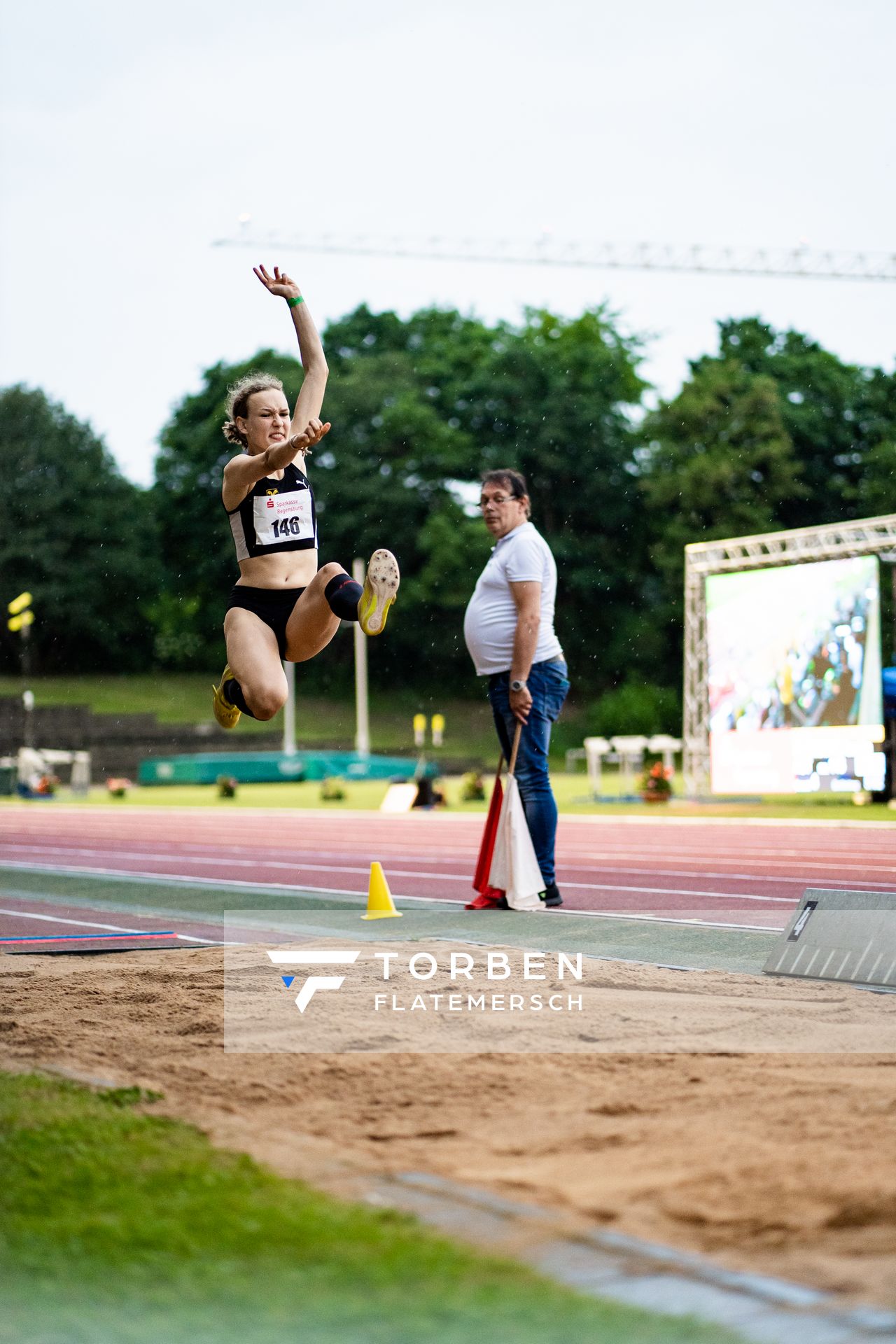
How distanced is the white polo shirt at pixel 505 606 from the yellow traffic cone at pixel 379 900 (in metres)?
1.18

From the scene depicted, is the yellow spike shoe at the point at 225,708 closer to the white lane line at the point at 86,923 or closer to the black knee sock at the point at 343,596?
the black knee sock at the point at 343,596

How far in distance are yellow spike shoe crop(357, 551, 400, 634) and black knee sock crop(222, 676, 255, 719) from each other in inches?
28.3

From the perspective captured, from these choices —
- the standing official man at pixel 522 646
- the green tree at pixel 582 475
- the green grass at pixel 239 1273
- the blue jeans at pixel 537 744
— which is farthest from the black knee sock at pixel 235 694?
the green tree at pixel 582 475

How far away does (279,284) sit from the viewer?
6.71m

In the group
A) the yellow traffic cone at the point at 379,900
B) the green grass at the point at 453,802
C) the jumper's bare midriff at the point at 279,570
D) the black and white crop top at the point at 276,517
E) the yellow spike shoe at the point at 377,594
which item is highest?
the black and white crop top at the point at 276,517

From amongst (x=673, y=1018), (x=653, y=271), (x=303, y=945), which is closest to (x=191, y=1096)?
(x=673, y=1018)

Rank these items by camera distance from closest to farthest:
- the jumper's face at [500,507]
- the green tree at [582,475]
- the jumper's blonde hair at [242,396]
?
the jumper's blonde hair at [242,396], the jumper's face at [500,507], the green tree at [582,475]

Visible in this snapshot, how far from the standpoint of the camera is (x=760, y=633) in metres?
22.4

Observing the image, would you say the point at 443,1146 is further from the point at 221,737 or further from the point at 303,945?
the point at 221,737

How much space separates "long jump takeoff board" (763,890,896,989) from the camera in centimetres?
495

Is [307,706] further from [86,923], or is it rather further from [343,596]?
[343,596]

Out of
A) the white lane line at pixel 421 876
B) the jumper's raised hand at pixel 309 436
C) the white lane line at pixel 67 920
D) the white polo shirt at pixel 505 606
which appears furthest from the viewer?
the white lane line at pixel 421 876

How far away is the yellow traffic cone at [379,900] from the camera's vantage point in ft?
23.8

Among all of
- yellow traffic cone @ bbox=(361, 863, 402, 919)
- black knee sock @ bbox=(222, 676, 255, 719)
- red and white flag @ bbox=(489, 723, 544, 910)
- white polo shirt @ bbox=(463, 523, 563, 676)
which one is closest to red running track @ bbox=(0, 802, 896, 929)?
red and white flag @ bbox=(489, 723, 544, 910)
